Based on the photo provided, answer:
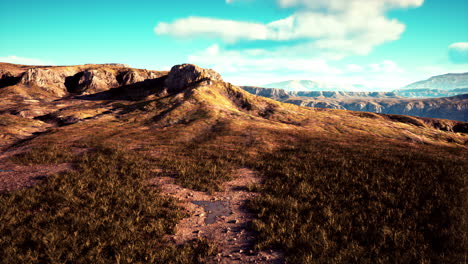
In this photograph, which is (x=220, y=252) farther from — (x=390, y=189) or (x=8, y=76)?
(x=8, y=76)

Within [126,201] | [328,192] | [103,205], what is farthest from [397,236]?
[103,205]

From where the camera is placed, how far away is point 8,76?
136 m

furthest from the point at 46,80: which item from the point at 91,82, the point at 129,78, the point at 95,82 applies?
the point at 129,78

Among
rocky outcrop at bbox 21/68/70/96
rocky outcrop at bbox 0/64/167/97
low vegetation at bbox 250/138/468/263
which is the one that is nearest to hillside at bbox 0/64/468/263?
low vegetation at bbox 250/138/468/263

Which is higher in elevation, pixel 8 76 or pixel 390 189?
pixel 8 76

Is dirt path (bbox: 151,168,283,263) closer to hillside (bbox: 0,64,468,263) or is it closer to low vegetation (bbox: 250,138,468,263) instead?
hillside (bbox: 0,64,468,263)

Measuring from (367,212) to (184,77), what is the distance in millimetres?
93902

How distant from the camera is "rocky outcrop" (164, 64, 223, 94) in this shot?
92500 millimetres

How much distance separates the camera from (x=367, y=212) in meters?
8.73

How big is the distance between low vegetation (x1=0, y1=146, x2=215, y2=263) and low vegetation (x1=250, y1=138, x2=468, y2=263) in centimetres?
325

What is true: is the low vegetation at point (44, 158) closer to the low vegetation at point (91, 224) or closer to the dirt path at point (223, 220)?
the low vegetation at point (91, 224)

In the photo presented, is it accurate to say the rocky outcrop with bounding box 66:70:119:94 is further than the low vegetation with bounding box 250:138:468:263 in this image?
Yes

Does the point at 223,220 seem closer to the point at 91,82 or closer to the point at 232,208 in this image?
the point at 232,208

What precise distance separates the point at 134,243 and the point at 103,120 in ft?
198
